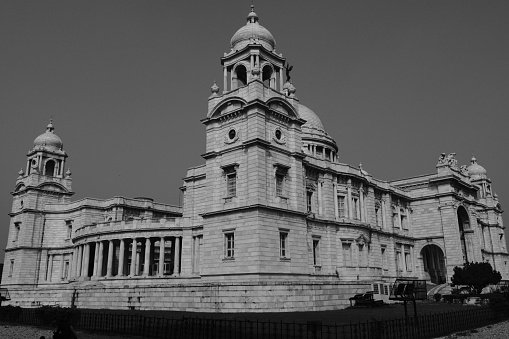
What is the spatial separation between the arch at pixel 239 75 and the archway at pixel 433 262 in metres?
34.8

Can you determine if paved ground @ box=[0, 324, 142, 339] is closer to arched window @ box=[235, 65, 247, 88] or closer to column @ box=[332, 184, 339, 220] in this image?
arched window @ box=[235, 65, 247, 88]

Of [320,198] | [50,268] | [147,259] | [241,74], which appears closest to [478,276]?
[320,198]

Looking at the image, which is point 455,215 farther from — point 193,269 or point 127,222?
point 127,222

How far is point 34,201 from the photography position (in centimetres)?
6372

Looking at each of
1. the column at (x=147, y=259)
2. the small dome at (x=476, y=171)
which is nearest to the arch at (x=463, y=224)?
the small dome at (x=476, y=171)

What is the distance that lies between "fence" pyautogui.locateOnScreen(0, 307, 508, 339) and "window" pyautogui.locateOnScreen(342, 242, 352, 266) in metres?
19.4

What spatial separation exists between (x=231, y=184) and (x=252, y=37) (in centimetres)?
1418

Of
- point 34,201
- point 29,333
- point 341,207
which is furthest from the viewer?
point 34,201

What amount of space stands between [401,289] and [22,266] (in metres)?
57.6

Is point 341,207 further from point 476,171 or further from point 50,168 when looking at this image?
point 50,168

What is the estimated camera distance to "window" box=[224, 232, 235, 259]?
3388 cm

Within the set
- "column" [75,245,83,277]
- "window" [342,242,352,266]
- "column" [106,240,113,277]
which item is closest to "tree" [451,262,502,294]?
"window" [342,242,352,266]

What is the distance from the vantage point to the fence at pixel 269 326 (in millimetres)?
15930

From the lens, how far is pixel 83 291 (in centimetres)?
3525
